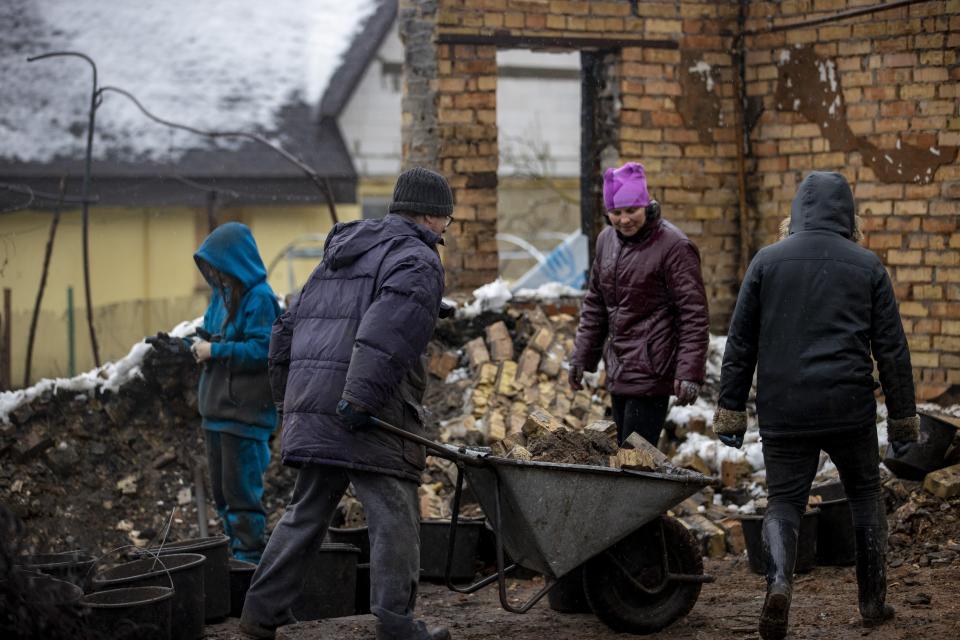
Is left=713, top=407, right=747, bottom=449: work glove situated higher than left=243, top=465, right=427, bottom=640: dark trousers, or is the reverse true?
left=713, top=407, right=747, bottom=449: work glove

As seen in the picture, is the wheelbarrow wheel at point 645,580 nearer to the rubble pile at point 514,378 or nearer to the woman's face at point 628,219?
the woman's face at point 628,219

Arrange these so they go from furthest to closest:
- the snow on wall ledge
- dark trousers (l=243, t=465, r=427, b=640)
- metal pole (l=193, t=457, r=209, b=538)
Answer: the snow on wall ledge
metal pole (l=193, t=457, r=209, b=538)
dark trousers (l=243, t=465, r=427, b=640)

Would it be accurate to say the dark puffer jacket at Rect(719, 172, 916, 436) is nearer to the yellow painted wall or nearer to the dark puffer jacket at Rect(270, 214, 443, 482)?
the dark puffer jacket at Rect(270, 214, 443, 482)

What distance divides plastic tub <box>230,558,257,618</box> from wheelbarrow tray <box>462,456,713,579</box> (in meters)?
1.34

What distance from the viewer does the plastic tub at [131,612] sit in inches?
171

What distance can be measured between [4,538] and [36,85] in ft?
55.8

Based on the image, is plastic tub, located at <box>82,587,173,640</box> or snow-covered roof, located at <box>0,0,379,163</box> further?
snow-covered roof, located at <box>0,0,379,163</box>

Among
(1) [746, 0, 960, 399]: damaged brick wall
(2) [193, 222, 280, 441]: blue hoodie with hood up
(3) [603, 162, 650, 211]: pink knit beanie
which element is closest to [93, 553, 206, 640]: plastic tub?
(2) [193, 222, 280, 441]: blue hoodie with hood up

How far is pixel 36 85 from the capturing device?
19281mm

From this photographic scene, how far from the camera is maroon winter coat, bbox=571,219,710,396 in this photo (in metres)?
5.65

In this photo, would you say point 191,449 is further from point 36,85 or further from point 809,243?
point 36,85

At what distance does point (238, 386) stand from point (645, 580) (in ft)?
7.34

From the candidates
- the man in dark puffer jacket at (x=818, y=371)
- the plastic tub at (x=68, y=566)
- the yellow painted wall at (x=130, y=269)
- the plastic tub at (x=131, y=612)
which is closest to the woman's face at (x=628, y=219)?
the man in dark puffer jacket at (x=818, y=371)

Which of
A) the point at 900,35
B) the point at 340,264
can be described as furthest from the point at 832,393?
the point at 900,35
